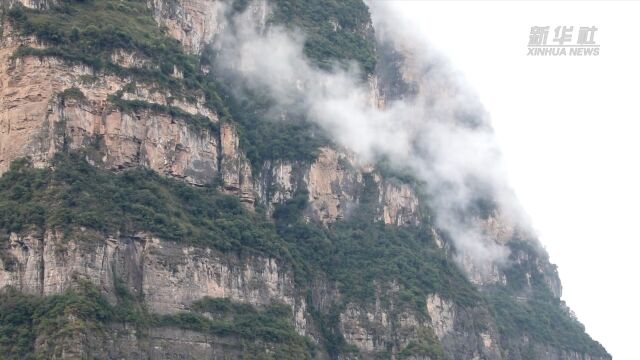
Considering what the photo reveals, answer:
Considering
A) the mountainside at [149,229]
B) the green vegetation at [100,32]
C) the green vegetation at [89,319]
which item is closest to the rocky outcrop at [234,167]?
the mountainside at [149,229]

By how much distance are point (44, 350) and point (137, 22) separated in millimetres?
41035

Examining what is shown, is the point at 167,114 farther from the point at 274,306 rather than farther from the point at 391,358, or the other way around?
the point at 391,358

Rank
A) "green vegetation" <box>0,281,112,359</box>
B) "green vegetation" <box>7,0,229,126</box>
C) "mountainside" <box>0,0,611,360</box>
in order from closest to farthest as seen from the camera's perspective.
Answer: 1. "green vegetation" <box>0,281,112,359</box>
2. "mountainside" <box>0,0,611,360</box>
3. "green vegetation" <box>7,0,229,126</box>

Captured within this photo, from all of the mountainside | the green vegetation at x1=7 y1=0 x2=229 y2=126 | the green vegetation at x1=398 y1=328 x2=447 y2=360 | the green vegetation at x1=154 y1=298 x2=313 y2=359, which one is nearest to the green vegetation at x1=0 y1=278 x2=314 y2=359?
the green vegetation at x1=154 y1=298 x2=313 y2=359

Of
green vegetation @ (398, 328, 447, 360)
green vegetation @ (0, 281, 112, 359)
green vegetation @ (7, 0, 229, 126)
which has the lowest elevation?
green vegetation @ (0, 281, 112, 359)

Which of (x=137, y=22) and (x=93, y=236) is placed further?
(x=137, y=22)

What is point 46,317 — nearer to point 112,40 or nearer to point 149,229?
point 149,229

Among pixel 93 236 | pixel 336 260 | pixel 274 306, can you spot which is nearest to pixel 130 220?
pixel 93 236

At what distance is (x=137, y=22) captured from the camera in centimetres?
18900

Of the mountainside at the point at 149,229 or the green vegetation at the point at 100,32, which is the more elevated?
the green vegetation at the point at 100,32

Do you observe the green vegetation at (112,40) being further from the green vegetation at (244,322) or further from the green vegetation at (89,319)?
the green vegetation at (89,319)

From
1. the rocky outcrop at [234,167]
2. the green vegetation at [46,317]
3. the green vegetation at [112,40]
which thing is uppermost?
the green vegetation at [112,40]

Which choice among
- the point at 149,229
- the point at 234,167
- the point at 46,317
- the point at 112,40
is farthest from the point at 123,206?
the point at 234,167

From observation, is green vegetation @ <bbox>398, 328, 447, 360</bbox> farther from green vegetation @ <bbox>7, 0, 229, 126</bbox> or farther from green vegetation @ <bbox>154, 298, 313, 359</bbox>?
green vegetation @ <bbox>7, 0, 229, 126</bbox>
